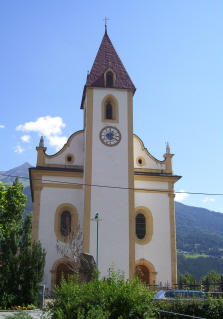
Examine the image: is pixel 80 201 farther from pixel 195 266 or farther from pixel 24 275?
pixel 195 266

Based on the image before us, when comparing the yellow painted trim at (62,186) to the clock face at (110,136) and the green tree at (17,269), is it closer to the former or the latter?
the clock face at (110,136)

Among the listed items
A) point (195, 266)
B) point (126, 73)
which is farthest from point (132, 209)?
point (195, 266)

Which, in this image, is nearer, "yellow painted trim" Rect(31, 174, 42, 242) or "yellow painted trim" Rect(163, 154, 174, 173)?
"yellow painted trim" Rect(31, 174, 42, 242)

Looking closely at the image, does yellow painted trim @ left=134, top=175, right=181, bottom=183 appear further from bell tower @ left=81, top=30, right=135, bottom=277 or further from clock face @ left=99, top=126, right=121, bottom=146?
clock face @ left=99, top=126, right=121, bottom=146

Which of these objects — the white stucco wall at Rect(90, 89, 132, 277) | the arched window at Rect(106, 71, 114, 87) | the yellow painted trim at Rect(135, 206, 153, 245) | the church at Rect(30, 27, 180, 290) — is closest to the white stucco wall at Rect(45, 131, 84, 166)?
the church at Rect(30, 27, 180, 290)

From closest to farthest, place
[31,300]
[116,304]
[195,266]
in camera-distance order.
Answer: [116,304] → [31,300] → [195,266]

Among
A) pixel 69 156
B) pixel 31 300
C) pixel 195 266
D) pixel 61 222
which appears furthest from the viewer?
pixel 195 266

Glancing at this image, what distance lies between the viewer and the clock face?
32.2m

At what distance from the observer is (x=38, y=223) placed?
30.3m

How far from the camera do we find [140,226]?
32.2 meters

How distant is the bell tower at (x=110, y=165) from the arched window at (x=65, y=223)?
1.63m

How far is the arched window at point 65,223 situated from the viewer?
1192 inches

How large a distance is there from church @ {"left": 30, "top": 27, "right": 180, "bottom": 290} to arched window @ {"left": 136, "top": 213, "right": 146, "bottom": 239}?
0.08 meters

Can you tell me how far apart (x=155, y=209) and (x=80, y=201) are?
20.1 ft
